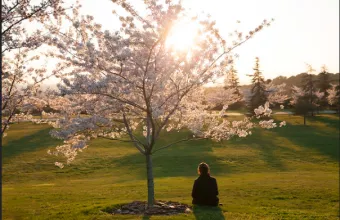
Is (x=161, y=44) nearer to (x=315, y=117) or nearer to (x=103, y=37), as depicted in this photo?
(x=103, y=37)

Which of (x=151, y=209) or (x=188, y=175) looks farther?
(x=188, y=175)

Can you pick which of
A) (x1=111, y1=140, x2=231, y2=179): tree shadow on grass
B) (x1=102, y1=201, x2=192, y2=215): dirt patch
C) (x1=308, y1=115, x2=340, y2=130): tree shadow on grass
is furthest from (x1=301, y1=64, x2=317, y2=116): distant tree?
(x1=102, y1=201, x2=192, y2=215): dirt patch

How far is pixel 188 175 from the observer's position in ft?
107

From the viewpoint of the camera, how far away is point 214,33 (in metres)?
14.8

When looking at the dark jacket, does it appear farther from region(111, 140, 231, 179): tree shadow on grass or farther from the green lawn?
region(111, 140, 231, 179): tree shadow on grass

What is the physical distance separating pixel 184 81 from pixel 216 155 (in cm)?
2841

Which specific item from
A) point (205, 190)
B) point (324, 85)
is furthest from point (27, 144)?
point (324, 85)

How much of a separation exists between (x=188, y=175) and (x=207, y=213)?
18.7 metres

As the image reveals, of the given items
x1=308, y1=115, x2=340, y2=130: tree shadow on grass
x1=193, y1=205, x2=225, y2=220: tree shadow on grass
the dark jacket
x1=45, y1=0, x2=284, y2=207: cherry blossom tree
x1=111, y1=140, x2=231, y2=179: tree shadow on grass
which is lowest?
x1=111, y1=140, x2=231, y2=179: tree shadow on grass

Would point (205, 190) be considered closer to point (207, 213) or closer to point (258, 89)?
point (207, 213)

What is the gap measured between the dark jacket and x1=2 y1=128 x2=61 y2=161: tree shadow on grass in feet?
107

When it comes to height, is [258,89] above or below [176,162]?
above

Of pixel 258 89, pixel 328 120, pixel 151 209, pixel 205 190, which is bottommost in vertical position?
pixel 151 209

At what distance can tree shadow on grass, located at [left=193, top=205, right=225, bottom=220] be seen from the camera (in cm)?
1342
